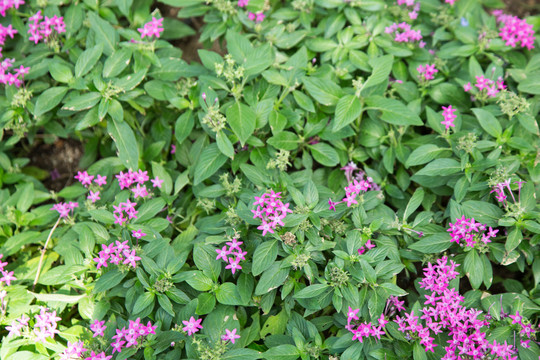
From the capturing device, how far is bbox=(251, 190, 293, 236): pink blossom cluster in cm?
249

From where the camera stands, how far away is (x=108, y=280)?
8.49 ft

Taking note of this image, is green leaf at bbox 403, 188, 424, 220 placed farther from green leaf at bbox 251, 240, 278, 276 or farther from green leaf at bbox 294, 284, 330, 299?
green leaf at bbox 251, 240, 278, 276

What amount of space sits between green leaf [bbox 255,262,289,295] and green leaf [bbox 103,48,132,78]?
173 cm

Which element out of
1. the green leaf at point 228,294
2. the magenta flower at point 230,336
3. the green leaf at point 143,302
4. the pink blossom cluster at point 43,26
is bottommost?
the magenta flower at point 230,336

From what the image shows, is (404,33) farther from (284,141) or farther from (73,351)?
(73,351)

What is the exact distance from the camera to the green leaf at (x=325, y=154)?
3084mm

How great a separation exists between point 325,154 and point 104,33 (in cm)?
183

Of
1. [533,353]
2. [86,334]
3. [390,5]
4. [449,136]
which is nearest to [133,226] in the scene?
[86,334]

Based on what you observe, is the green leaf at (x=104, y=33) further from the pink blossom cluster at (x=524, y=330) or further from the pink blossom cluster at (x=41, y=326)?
the pink blossom cluster at (x=524, y=330)

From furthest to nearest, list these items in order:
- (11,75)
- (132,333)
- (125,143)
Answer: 1. (11,75)
2. (125,143)
3. (132,333)

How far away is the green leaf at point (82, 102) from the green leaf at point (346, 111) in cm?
161

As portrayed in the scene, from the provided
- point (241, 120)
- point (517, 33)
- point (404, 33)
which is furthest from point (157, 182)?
point (517, 33)

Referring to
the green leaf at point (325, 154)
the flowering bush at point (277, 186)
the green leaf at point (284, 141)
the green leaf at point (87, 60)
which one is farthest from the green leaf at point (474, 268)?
the green leaf at point (87, 60)

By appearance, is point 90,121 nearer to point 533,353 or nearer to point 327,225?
point 327,225
